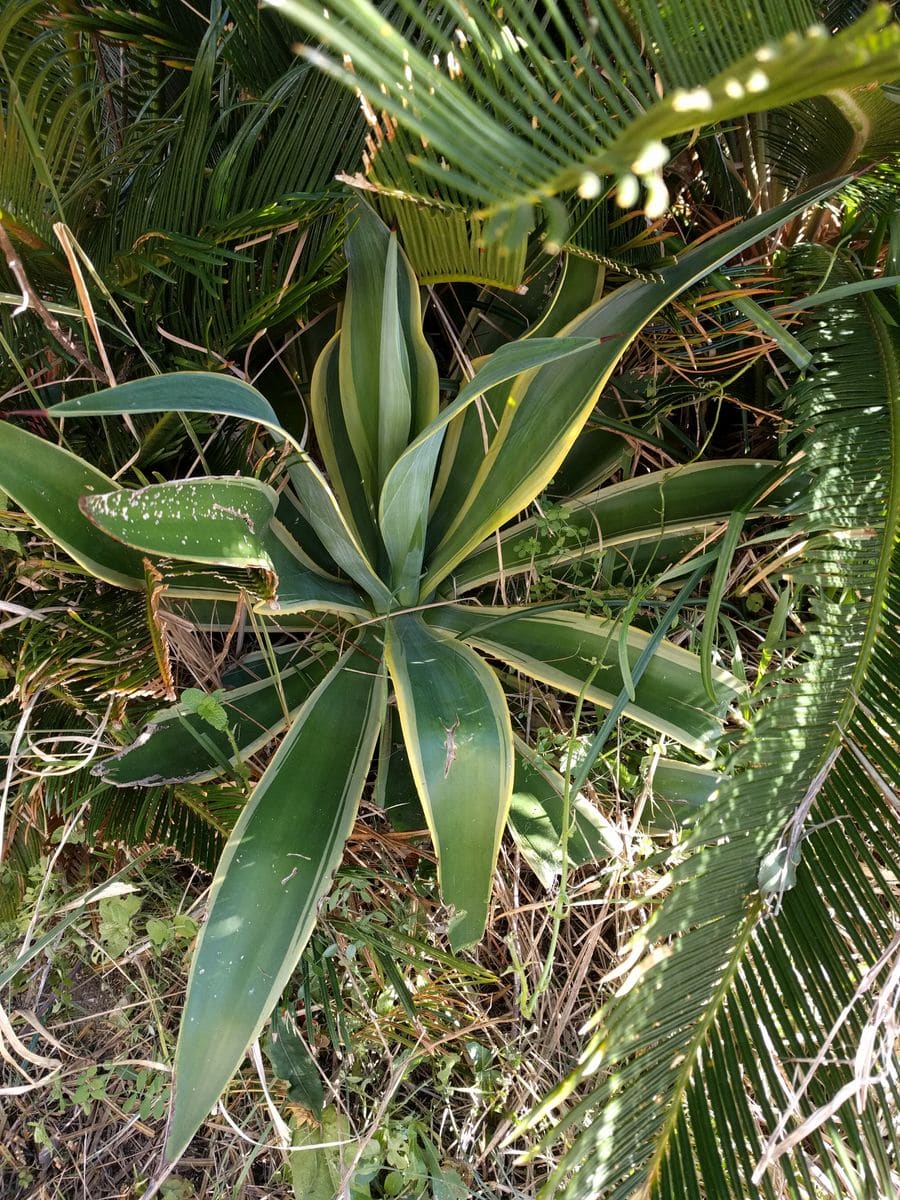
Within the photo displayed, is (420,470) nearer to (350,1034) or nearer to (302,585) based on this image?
(302,585)

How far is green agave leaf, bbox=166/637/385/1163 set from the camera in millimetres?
725

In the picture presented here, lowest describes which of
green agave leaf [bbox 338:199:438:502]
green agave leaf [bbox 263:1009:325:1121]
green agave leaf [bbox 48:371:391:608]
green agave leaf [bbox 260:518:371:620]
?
green agave leaf [bbox 263:1009:325:1121]

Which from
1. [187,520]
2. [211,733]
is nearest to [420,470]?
[187,520]

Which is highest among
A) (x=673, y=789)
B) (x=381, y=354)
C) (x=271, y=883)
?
(x=381, y=354)

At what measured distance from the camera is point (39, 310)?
2.43 feet

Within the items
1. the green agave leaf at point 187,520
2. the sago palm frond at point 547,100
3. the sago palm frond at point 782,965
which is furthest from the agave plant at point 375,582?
the sago palm frond at point 547,100

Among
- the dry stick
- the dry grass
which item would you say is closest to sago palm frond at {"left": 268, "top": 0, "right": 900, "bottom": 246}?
the dry stick

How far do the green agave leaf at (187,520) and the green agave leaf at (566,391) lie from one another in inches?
12.0

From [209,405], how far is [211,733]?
16.9 inches

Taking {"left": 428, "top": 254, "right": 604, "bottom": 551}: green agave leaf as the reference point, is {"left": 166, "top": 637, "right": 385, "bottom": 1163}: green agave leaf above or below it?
below

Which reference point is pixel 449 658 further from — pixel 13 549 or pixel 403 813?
pixel 13 549

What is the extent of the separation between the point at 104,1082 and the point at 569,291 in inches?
45.9

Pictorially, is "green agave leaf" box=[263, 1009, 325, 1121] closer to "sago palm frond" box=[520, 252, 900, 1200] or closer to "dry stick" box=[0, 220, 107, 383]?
"sago palm frond" box=[520, 252, 900, 1200]

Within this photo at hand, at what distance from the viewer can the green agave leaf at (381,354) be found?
33.5 inches
